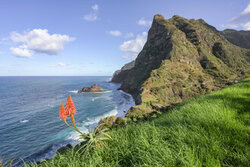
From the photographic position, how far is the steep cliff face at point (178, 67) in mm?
56513

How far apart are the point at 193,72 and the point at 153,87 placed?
135 feet

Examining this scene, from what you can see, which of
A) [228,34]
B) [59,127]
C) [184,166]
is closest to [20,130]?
[59,127]

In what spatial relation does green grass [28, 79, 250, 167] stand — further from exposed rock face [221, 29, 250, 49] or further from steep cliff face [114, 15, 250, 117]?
exposed rock face [221, 29, 250, 49]

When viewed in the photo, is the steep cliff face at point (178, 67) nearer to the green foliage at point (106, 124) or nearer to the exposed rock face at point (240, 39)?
the green foliage at point (106, 124)

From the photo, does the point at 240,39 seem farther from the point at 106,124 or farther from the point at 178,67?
the point at 106,124

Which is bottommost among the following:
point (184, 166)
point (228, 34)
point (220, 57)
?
point (184, 166)

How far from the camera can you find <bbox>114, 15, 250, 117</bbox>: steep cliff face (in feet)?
185

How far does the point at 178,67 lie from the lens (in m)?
78.4

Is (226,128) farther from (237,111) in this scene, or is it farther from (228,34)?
(228,34)

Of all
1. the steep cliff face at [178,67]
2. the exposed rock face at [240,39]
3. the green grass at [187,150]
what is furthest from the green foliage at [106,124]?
the exposed rock face at [240,39]

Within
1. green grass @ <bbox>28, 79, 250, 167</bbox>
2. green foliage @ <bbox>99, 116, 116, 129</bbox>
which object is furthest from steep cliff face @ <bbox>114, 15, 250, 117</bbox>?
green grass @ <bbox>28, 79, 250, 167</bbox>

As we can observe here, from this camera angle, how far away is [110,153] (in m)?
2.83

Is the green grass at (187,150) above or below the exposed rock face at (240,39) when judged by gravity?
below

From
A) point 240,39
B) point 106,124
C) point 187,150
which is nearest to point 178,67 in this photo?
point 106,124
